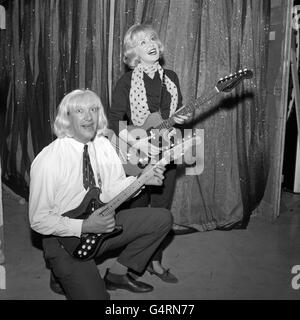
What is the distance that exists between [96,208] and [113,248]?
0.80 ft

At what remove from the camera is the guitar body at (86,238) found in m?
2.14

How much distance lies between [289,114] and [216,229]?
151cm

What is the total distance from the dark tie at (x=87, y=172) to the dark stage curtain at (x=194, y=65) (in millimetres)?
1181

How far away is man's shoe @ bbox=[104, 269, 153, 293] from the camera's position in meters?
2.50

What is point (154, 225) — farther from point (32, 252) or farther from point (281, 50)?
point (281, 50)

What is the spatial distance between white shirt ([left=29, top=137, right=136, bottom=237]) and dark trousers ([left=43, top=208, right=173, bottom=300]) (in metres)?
0.13

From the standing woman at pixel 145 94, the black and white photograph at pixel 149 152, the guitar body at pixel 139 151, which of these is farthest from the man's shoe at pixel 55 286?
the guitar body at pixel 139 151

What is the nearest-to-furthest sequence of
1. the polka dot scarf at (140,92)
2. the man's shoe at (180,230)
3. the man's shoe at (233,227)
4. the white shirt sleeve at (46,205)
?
the white shirt sleeve at (46,205)
the polka dot scarf at (140,92)
the man's shoe at (180,230)
the man's shoe at (233,227)

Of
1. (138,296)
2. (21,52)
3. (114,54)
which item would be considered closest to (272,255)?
(138,296)

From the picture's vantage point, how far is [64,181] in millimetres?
2145

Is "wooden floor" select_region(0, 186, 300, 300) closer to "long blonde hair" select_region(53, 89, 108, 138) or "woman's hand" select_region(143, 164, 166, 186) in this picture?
"woman's hand" select_region(143, 164, 166, 186)

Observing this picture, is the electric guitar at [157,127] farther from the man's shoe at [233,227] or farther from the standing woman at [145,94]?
the man's shoe at [233,227]

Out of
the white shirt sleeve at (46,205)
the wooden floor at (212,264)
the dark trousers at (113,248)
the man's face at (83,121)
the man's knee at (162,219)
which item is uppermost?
the man's face at (83,121)

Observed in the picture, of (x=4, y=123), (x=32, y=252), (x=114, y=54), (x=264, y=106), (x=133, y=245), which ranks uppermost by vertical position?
(x=114, y=54)
